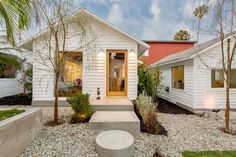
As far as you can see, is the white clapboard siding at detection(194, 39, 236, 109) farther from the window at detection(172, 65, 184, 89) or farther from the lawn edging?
the lawn edging

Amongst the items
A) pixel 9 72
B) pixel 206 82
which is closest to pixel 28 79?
pixel 9 72

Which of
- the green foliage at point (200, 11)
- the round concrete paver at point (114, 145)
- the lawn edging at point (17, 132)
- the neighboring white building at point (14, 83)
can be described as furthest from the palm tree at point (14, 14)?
the neighboring white building at point (14, 83)

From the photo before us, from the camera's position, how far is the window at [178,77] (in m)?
12.6

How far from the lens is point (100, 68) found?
1089 cm

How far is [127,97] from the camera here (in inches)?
432

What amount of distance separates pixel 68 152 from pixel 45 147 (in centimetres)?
64

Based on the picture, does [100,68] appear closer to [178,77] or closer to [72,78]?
[72,78]

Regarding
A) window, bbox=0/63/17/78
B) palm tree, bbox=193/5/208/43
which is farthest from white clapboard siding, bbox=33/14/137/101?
window, bbox=0/63/17/78

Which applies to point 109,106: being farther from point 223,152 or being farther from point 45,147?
point 223,152

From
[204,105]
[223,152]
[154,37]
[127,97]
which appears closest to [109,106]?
[127,97]

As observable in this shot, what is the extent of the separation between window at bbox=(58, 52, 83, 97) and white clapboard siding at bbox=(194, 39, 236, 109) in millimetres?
6203

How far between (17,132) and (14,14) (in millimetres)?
2749

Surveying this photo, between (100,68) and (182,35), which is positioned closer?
(100,68)

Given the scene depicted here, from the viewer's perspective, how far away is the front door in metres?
11.0
